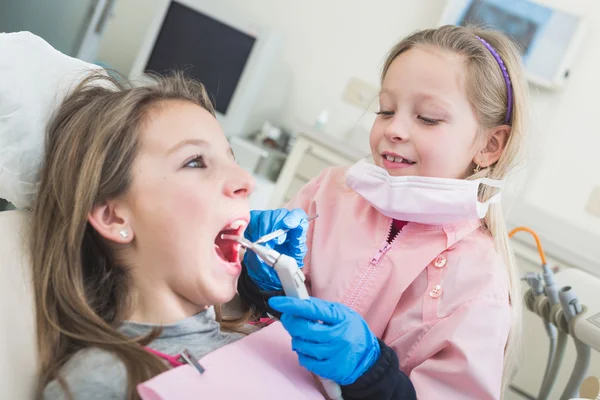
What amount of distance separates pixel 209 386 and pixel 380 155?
2.33ft

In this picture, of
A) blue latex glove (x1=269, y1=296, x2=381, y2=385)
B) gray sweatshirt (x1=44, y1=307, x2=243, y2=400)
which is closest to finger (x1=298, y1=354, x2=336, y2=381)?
blue latex glove (x1=269, y1=296, x2=381, y2=385)

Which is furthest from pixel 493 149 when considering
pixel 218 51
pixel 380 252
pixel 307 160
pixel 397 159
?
pixel 218 51

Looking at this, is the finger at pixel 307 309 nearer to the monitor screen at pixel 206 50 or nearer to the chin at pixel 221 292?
the chin at pixel 221 292

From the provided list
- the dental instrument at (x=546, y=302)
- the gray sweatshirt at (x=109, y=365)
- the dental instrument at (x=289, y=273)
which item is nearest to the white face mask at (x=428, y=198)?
the dental instrument at (x=546, y=302)

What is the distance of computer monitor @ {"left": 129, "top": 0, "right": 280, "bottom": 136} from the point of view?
3160 mm

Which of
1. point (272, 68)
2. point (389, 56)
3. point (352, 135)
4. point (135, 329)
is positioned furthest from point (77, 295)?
point (272, 68)

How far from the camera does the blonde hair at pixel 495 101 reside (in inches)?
51.1

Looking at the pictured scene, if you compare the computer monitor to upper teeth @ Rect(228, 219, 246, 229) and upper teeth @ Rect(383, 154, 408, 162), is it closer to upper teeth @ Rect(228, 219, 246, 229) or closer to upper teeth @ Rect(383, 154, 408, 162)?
upper teeth @ Rect(383, 154, 408, 162)

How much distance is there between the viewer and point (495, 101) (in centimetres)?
132

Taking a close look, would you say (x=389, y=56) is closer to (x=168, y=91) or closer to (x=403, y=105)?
(x=403, y=105)

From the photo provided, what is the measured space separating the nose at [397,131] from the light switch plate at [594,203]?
219 centimetres

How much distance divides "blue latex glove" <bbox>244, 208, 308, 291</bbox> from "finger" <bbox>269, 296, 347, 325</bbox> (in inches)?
12.4

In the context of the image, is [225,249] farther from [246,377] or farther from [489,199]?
[489,199]

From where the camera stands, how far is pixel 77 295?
1.01 m
